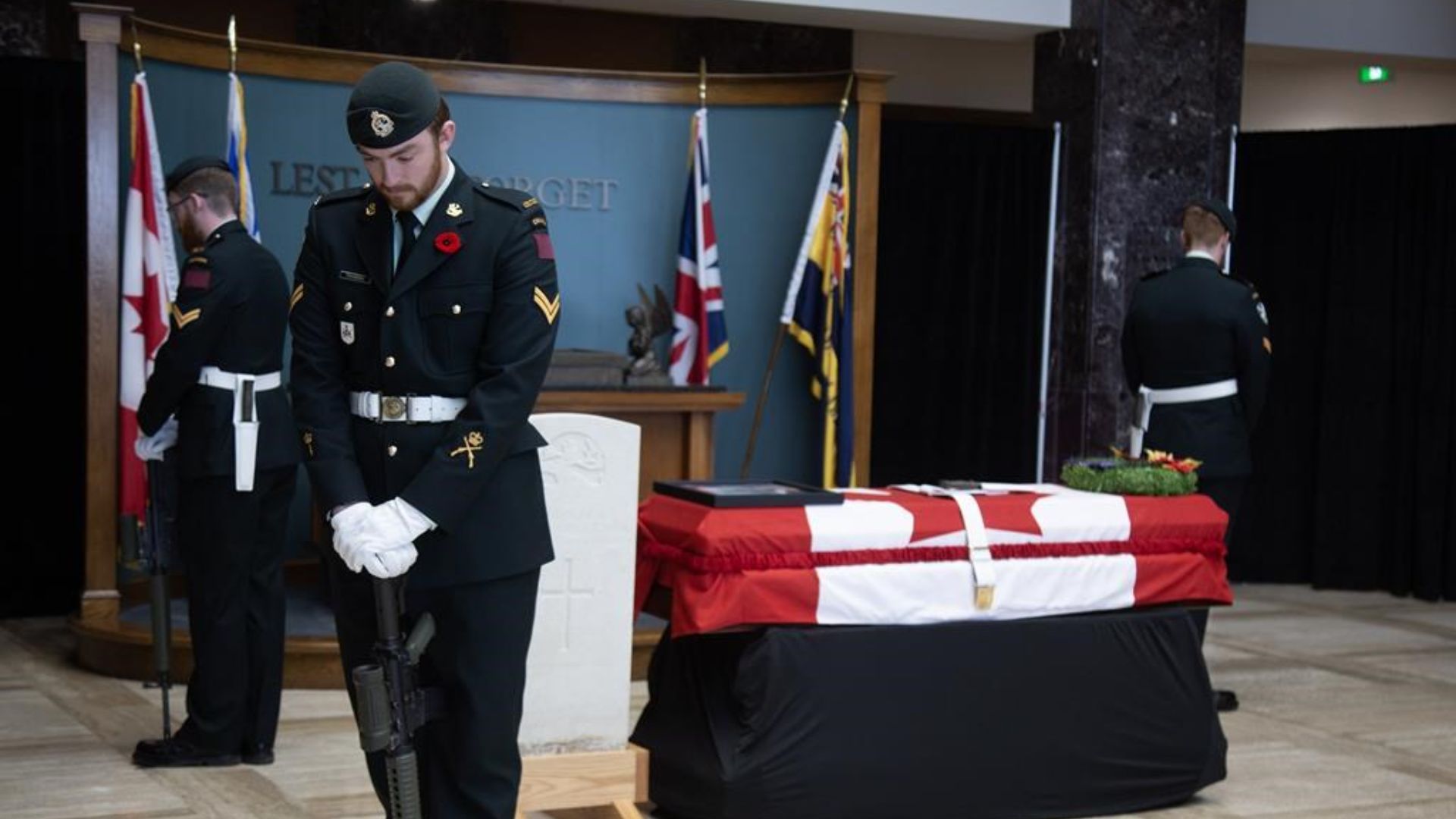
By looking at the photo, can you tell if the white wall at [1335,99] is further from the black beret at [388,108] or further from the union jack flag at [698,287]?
the black beret at [388,108]

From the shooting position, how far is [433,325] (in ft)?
9.56

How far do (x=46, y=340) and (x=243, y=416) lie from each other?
282 centimetres

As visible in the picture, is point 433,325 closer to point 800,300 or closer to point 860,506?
point 860,506

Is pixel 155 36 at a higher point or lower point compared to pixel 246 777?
higher

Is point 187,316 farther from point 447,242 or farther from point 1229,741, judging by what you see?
point 1229,741

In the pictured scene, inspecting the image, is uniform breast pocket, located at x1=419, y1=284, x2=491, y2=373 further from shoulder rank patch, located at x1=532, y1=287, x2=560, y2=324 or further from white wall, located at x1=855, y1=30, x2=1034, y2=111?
white wall, located at x1=855, y1=30, x2=1034, y2=111

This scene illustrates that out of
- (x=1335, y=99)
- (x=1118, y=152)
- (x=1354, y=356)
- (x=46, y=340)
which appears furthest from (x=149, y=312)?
(x=1335, y=99)

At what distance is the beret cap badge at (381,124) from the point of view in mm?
2781

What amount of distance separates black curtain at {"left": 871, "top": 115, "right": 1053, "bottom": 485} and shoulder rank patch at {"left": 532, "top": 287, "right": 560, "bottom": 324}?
5.54 m

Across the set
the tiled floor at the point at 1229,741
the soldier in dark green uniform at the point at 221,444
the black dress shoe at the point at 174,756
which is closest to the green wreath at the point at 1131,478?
the tiled floor at the point at 1229,741

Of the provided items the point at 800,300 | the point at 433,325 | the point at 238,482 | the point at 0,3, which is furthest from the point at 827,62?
Result: the point at 433,325

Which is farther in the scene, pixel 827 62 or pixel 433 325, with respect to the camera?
pixel 827 62

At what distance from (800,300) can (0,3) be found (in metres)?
3.50

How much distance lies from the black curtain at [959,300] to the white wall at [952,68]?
5.58 feet
